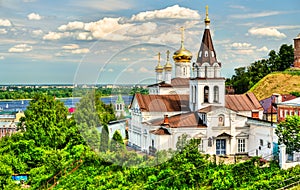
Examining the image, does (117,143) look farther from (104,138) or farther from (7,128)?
(7,128)

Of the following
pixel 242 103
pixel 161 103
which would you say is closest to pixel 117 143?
pixel 161 103

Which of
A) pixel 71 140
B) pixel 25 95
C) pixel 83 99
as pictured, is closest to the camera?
pixel 83 99

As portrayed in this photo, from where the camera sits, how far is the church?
687 inches

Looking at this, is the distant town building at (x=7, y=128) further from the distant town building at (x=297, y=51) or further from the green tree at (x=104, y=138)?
the distant town building at (x=297, y=51)

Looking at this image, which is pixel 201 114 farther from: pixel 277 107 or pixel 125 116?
pixel 277 107

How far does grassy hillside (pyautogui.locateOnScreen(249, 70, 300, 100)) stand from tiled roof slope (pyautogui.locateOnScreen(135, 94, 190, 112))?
14.0m

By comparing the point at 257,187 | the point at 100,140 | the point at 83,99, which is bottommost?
the point at 257,187

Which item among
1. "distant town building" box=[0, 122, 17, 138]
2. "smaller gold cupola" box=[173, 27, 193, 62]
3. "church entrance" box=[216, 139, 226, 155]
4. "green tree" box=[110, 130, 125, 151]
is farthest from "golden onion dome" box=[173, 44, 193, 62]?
"distant town building" box=[0, 122, 17, 138]

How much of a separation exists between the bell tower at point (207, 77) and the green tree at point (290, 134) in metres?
3.82

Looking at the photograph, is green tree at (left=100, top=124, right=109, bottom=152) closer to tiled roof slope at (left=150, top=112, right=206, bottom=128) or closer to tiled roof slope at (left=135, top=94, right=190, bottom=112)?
tiled roof slope at (left=150, top=112, right=206, bottom=128)

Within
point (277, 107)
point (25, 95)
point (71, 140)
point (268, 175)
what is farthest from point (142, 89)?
point (25, 95)

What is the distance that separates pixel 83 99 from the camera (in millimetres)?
15047

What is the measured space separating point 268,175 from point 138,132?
6.01 m

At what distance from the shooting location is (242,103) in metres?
20.0
